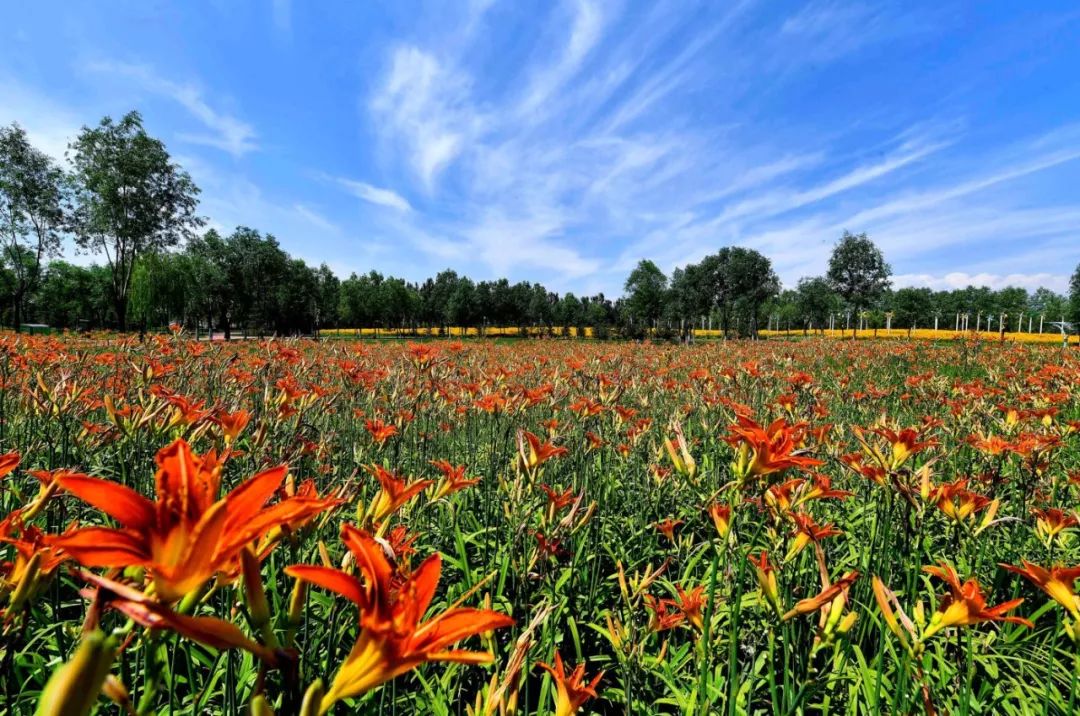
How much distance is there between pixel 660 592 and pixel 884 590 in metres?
1.68

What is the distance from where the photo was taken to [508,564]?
7.95 ft

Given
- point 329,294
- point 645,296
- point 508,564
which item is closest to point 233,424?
point 508,564

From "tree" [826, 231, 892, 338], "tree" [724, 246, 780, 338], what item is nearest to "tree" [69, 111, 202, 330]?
"tree" [724, 246, 780, 338]

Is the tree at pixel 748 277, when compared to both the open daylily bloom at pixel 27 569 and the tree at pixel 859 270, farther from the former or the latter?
the open daylily bloom at pixel 27 569


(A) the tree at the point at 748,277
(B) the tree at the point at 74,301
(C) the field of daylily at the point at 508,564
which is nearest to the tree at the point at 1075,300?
(A) the tree at the point at 748,277

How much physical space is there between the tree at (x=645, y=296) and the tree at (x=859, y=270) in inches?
623

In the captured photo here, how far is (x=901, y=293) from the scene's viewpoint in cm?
6197

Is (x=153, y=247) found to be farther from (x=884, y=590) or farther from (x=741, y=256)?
(x=741, y=256)

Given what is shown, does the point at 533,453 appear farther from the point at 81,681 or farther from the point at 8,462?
the point at 81,681

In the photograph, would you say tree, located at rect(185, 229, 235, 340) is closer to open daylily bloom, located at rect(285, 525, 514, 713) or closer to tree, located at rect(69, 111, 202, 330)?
tree, located at rect(69, 111, 202, 330)

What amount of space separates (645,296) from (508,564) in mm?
39890

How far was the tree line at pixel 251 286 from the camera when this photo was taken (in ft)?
75.8

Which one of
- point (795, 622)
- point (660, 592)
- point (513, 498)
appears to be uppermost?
point (513, 498)

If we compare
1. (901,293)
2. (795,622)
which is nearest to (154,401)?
(795,622)
